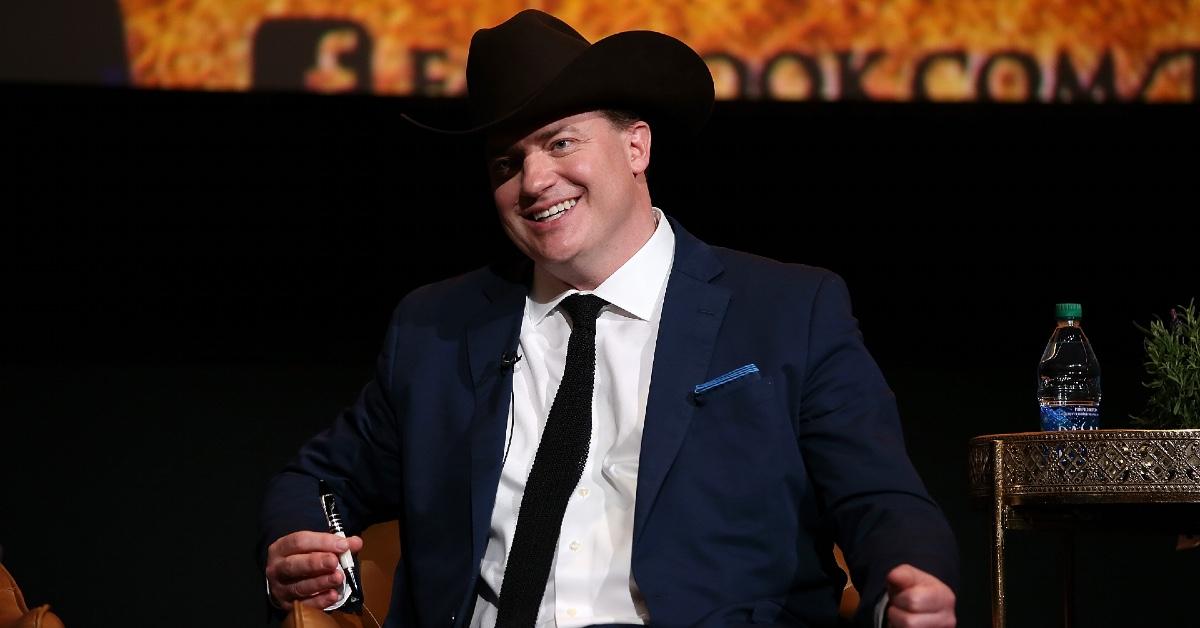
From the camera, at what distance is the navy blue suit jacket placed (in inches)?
74.3

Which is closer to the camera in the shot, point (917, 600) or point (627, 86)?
point (917, 600)

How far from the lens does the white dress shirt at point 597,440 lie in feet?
6.40

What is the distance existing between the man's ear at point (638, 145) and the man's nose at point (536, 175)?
16 centimetres

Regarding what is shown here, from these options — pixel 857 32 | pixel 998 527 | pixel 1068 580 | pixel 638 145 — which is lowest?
pixel 1068 580

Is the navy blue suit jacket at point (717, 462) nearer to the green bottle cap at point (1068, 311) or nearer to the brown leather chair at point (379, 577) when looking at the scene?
the brown leather chair at point (379, 577)

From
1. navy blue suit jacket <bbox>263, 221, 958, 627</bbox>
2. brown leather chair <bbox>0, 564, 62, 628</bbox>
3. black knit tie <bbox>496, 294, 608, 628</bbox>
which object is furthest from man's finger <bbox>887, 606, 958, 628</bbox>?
brown leather chair <bbox>0, 564, 62, 628</bbox>

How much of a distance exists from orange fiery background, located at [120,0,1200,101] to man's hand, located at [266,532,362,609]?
1768 mm

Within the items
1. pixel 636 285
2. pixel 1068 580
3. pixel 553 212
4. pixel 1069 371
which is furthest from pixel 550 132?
pixel 1068 580

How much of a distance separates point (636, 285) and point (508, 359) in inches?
9.1

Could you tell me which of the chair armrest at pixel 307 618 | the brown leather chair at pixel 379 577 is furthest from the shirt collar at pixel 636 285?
Result: the chair armrest at pixel 307 618

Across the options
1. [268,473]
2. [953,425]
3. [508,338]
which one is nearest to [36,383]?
[268,473]

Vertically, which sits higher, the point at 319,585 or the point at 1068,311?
the point at 1068,311

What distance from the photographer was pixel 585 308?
2145mm

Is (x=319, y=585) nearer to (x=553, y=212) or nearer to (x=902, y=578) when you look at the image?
(x=553, y=212)
